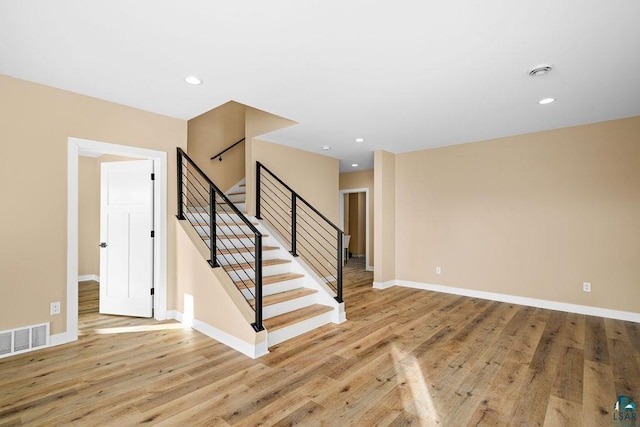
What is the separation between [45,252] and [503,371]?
14.0ft

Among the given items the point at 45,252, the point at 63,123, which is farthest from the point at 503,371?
the point at 63,123

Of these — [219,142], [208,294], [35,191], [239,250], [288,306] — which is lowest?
[288,306]

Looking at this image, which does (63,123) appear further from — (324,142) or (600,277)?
(600,277)

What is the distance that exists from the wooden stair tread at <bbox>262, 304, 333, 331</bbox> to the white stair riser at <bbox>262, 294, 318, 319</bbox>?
5 centimetres

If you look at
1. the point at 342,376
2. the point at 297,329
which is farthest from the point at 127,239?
the point at 342,376

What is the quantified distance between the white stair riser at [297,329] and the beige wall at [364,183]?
390 centimetres

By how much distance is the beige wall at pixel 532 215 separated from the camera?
3.85 m

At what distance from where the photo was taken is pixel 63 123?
3037 millimetres

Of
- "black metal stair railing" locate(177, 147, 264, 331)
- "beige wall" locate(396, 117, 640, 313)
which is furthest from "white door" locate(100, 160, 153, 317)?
"beige wall" locate(396, 117, 640, 313)

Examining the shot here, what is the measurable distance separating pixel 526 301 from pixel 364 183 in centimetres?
433

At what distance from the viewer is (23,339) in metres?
2.78

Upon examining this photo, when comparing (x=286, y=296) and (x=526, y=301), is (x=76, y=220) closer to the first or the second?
(x=286, y=296)

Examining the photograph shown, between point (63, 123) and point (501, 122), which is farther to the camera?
point (501, 122)

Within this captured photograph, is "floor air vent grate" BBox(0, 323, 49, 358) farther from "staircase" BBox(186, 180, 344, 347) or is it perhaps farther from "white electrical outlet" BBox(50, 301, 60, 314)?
"staircase" BBox(186, 180, 344, 347)
